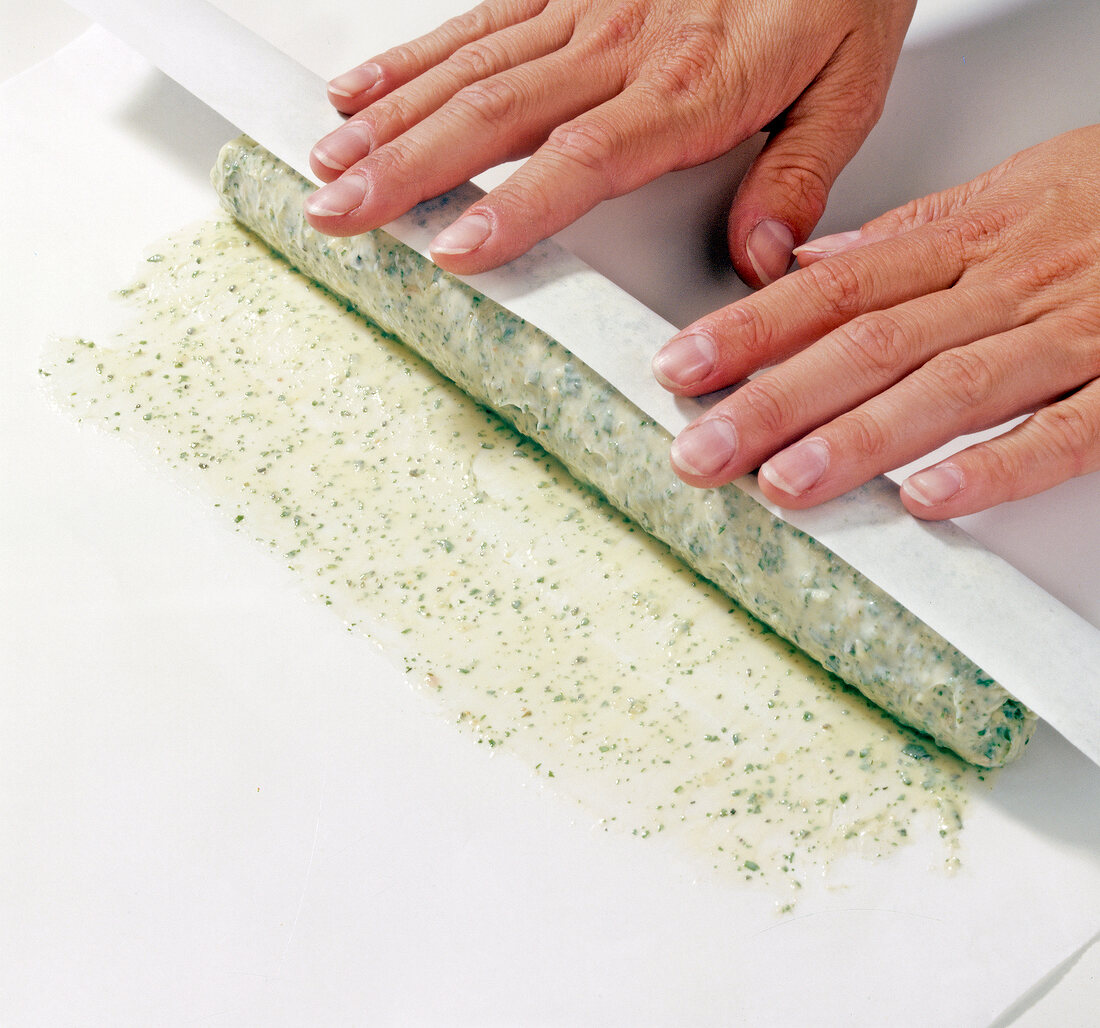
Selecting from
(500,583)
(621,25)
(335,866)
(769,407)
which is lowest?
(335,866)

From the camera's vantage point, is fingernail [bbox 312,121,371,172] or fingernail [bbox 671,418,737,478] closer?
fingernail [bbox 671,418,737,478]

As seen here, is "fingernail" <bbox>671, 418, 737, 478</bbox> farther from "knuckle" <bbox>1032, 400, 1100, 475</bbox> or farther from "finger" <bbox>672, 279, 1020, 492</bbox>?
"knuckle" <bbox>1032, 400, 1100, 475</bbox>

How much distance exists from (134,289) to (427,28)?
983 mm

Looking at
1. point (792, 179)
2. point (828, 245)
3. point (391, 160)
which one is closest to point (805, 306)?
point (828, 245)

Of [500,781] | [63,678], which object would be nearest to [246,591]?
[63,678]

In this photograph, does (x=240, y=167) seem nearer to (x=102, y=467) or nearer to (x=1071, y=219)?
(x=102, y=467)

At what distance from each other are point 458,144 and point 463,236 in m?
0.22

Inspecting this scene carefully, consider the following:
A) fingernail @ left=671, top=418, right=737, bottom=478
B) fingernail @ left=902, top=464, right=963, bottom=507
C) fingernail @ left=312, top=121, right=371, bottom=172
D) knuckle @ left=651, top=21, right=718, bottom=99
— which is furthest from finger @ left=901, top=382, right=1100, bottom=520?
fingernail @ left=312, top=121, right=371, bottom=172

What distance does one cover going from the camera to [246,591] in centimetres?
159

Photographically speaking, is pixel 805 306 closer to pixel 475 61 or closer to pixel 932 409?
pixel 932 409

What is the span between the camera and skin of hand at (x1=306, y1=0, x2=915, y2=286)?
5.16ft

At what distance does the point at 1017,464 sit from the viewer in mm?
1347

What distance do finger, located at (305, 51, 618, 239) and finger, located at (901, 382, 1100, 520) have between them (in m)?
0.69

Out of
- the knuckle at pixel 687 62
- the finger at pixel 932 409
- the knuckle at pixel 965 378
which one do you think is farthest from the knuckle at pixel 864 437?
the knuckle at pixel 687 62
